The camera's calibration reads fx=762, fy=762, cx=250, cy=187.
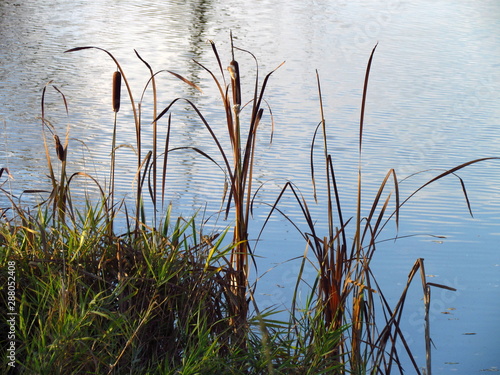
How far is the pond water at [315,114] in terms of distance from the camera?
2334 mm

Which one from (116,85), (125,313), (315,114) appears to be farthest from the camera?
(315,114)

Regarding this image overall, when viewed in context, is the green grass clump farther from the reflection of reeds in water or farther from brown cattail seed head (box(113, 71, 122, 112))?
brown cattail seed head (box(113, 71, 122, 112))

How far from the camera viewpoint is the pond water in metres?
2.33

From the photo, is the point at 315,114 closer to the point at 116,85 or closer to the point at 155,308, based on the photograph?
the point at 116,85

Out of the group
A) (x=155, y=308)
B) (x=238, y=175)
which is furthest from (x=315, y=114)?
(x=155, y=308)

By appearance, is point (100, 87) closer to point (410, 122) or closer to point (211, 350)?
point (410, 122)

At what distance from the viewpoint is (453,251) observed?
2.52 m

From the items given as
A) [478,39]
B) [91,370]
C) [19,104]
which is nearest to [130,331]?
[91,370]

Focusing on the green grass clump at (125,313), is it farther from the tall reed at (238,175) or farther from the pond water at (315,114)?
the pond water at (315,114)

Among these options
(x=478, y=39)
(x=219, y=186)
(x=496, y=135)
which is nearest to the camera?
(x=219, y=186)

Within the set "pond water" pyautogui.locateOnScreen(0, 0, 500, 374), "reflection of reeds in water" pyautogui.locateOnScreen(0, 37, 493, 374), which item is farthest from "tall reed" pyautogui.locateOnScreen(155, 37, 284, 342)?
"pond water" pyautogui.locateOnScreen(0, 0, 500, 374)

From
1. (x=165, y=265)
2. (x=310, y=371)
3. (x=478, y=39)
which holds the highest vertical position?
(x=165, y=265)

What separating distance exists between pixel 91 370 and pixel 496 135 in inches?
128

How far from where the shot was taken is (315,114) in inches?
170
